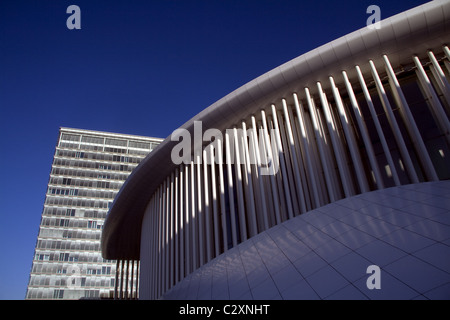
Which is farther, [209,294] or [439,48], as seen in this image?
[439,48]

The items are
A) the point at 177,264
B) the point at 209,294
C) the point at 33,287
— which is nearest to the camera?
the point at 209,294

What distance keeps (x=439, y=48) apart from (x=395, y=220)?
39.4 feet

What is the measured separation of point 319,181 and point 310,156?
5.01ft

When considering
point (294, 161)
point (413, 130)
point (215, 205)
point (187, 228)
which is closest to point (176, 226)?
point (187, 228)

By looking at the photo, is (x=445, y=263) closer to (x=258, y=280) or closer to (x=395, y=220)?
(x=395, y=220)

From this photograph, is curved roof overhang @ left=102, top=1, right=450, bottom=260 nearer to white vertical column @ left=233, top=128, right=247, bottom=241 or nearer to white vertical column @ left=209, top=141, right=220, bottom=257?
white vertical column @ left=233, top=128, right=247, bottom=241

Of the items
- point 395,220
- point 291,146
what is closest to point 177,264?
point 291,146

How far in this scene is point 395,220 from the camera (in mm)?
11500

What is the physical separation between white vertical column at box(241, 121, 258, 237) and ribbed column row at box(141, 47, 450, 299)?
6 cm

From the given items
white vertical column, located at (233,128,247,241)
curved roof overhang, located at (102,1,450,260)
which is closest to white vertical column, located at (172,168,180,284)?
curved roof overhang, located at (102,1,450,260)

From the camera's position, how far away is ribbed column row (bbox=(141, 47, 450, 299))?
706 inches

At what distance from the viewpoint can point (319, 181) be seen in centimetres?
1950
